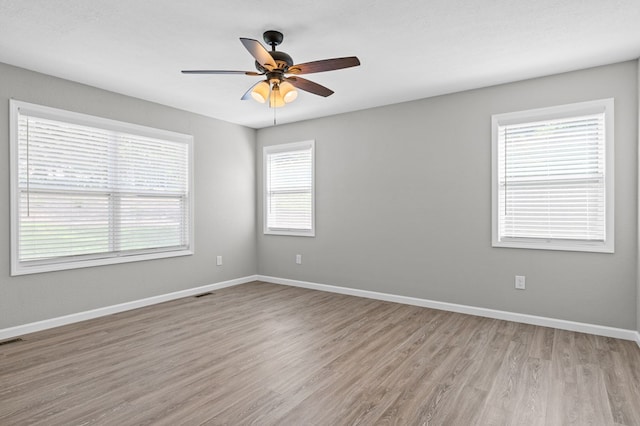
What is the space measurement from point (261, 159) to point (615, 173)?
15.0 ft

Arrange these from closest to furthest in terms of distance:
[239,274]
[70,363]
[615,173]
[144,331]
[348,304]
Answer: [70,363], [615,173], [144,331], [348,304], [239,274]

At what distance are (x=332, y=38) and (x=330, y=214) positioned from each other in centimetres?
276

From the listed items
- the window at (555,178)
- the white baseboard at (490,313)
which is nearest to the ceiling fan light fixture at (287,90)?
the window at (555,178)

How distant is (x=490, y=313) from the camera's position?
13.0ft

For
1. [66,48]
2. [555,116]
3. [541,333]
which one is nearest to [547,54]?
[555,116]

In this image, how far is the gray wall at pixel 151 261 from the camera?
343 cm

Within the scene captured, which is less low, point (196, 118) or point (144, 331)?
point (196, 118)

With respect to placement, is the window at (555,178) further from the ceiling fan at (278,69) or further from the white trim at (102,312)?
the white trim at (102,312)

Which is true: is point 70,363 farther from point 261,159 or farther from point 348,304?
point 261,159

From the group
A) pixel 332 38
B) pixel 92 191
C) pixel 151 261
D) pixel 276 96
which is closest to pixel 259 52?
pixel 276 96

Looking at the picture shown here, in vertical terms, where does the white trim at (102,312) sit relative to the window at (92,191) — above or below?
below

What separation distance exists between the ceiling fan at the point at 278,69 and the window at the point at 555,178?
216 cm

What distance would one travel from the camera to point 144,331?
3.56m

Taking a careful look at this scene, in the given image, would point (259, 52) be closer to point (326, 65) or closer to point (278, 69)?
point (278, 69)
